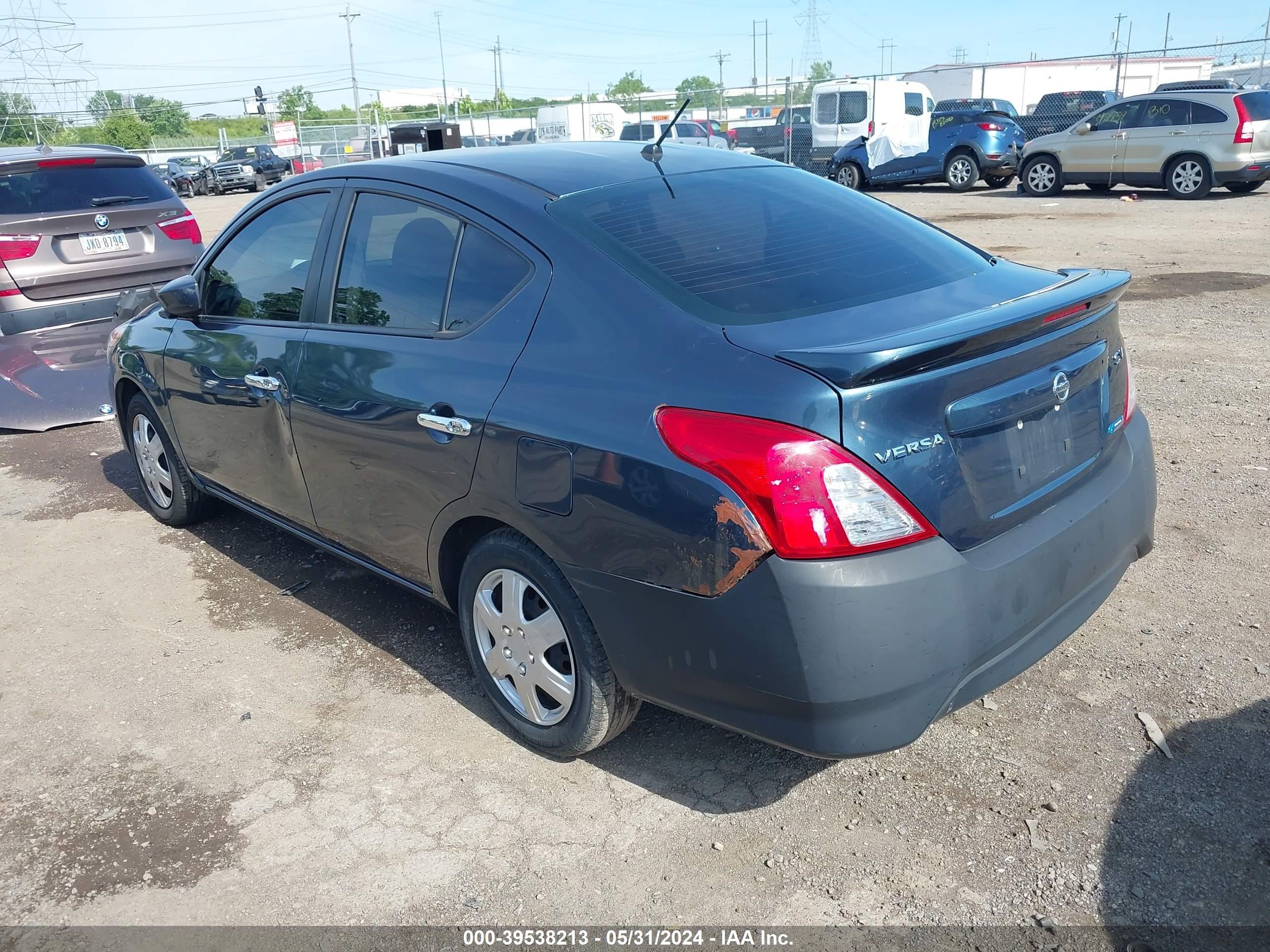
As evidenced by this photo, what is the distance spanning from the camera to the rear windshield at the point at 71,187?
7.38 meters

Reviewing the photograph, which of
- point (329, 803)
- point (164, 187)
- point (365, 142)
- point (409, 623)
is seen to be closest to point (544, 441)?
point (329, 803)

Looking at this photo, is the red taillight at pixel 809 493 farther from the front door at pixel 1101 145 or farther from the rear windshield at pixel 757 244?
the front door at pixel 1101 145

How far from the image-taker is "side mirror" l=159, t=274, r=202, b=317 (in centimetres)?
440

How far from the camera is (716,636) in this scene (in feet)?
8.16

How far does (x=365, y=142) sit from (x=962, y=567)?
43.1 meters

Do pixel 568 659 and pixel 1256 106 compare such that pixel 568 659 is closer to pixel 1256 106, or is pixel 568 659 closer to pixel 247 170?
pixel 1256 106

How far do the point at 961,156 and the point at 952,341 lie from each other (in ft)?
66.5

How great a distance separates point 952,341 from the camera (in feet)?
8.00

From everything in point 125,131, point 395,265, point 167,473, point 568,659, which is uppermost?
point 125,131

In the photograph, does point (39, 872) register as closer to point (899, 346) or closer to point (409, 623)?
point (409, 623)

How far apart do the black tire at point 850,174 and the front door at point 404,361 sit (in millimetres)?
20404

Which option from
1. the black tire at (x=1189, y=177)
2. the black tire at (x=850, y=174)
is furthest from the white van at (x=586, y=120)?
the black tire at (x=1189, y=177)

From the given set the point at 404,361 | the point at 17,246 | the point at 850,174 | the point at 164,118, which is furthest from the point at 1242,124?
the point at 164,118

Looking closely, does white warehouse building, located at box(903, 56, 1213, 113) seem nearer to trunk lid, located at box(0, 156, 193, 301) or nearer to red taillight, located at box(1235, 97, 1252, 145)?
red taillight, located at box(1235, 97, 1252, 145)
